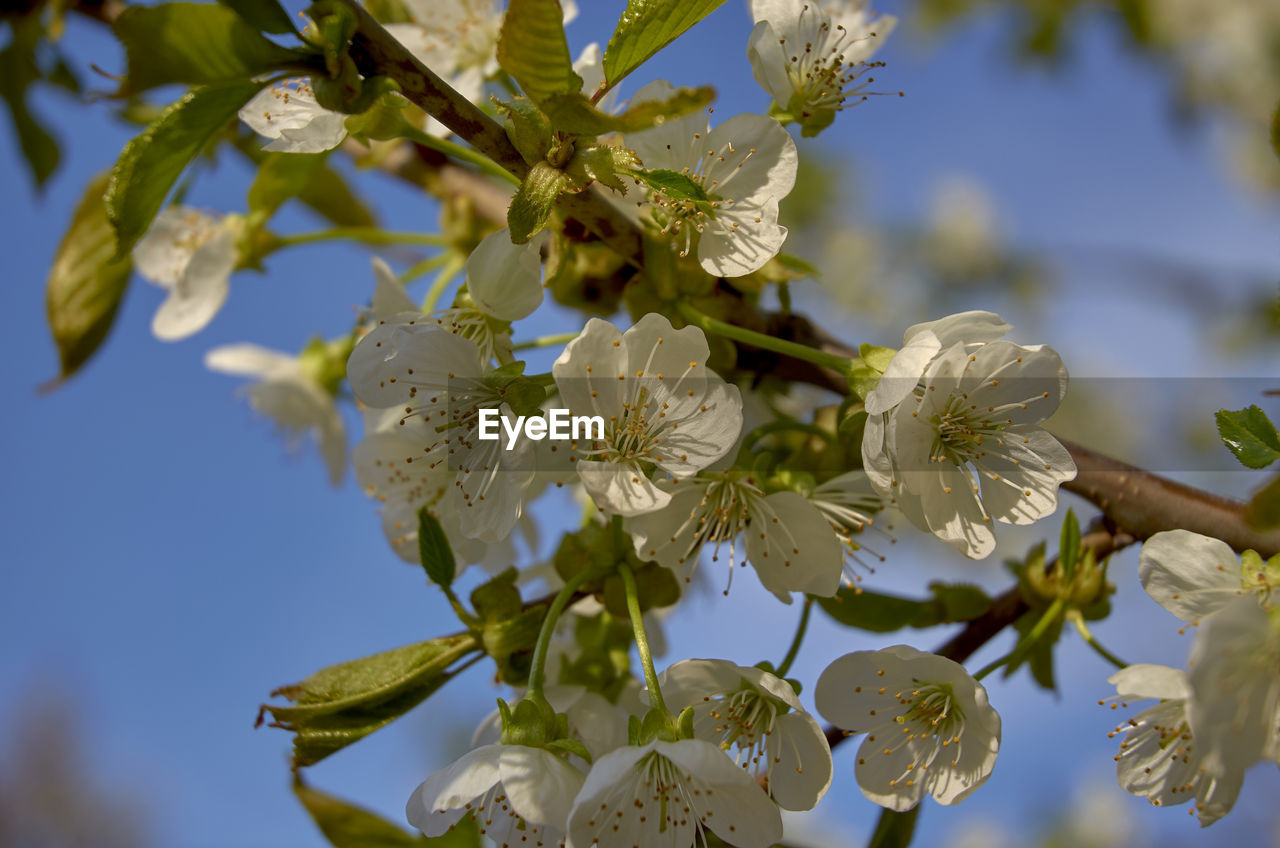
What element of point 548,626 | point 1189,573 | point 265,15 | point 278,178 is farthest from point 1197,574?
point 278,178

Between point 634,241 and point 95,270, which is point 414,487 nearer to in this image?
point 634,241

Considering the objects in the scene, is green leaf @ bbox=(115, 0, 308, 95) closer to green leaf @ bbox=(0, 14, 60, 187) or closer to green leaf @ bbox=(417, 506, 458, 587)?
green leaf @ bbox=(417, 506, 458, 587)

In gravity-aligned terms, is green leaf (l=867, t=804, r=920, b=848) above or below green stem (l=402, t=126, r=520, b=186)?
below

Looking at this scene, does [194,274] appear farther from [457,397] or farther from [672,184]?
[672,184]

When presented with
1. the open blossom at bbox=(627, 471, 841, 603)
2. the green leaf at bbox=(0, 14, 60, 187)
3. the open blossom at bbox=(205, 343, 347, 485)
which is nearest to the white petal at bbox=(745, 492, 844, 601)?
the open blossom at bbox=(627, 471, 841, 603)

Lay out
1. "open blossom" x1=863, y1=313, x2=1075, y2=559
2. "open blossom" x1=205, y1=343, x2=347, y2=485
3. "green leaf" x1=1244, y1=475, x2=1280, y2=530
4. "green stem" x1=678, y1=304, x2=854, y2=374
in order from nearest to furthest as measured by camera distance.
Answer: "green leaf" x1=1244, y1=475, x2=1280, y2=530
"open blossom" x1=863, y1=313, x2=1075, y2=559
"green stem" x1=678, y1=304, x2=854, y2=374
"open blossom" x1=205, y1=343, x2=347, y2=485

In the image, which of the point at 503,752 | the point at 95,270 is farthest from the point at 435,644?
the point at 95,270

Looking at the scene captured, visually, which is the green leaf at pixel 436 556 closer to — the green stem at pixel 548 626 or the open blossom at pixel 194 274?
the green stem at pixel 548 626
